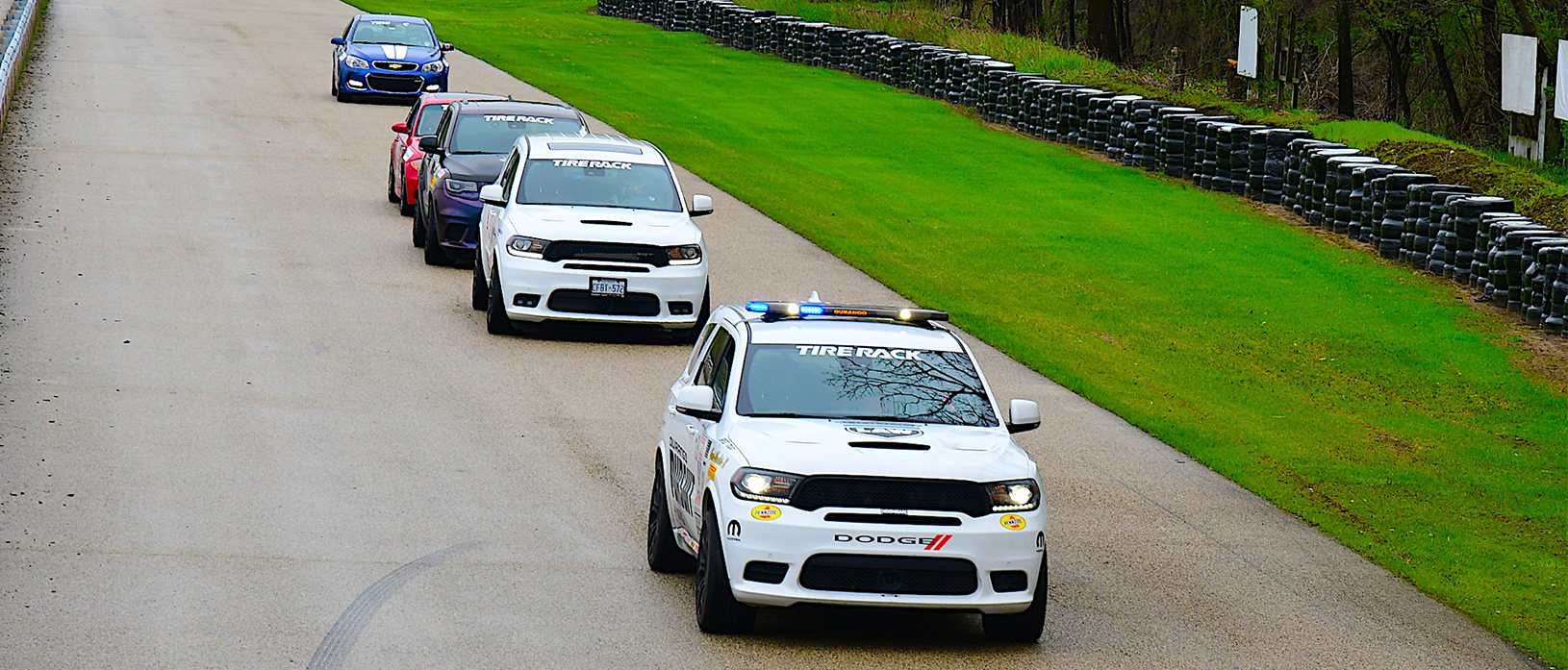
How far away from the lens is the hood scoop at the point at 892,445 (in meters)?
9.10

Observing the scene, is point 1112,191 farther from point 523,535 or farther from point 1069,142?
point 523,535

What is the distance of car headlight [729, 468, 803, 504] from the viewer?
8.87m

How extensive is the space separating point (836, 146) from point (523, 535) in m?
25.1

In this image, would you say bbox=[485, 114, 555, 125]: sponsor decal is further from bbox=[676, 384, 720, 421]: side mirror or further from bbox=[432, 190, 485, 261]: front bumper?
bbox=[676, 384, 720, 421]: side mirror

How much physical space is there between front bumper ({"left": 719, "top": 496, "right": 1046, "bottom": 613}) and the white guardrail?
24.0 meters

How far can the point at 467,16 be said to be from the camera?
61.7 metres

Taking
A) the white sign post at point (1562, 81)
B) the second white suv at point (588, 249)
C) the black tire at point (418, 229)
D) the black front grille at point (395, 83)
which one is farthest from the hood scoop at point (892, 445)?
the black front grille at point (395, 83)

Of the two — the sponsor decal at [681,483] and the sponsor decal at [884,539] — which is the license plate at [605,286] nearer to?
the sponsor decal at [681,483]

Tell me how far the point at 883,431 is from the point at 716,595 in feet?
3.86

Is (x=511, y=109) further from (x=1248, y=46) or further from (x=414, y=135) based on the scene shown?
(x=1248, y=46)

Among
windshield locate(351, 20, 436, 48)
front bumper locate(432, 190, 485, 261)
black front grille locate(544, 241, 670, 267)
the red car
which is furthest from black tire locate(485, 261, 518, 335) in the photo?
windshield locate(351, 20, 436, 48)

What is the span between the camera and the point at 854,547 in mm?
8781

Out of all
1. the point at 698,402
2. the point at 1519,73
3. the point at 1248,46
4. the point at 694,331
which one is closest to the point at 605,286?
the point at 694,331

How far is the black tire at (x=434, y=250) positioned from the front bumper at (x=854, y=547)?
1287cm
